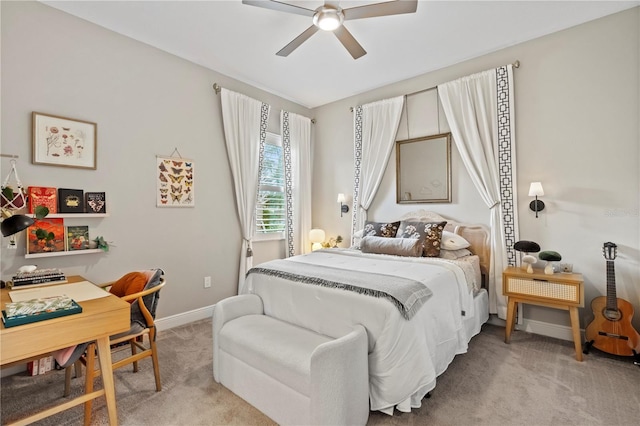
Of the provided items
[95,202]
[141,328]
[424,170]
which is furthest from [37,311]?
[424,170]

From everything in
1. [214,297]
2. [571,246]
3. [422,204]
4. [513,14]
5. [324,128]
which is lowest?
[214,297]

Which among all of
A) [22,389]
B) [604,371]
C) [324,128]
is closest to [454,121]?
[324,128]

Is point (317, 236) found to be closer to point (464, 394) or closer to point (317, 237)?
point (317, 237)

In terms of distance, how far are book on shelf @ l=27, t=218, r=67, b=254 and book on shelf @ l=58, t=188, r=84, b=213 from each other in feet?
0.36

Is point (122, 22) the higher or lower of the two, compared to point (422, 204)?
higher

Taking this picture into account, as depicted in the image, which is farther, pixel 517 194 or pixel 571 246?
pixel 517 194

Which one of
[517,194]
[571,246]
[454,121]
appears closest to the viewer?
[571,246]

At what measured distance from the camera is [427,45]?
3164 millimetres

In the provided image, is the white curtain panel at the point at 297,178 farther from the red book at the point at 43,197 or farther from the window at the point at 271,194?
the red book at the point at 43,197

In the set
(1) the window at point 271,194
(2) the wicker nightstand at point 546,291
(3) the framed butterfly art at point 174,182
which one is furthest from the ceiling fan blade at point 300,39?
(2) the wicker nightstand at point 546,291

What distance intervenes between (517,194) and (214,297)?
142 inches

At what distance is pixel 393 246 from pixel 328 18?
7.02 ft

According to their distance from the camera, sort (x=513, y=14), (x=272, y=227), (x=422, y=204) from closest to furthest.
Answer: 1. (x=513, y=14)
2. (x=422, y=204)
3. (x=272, y=227)

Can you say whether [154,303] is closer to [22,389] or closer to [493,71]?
[22,389]
